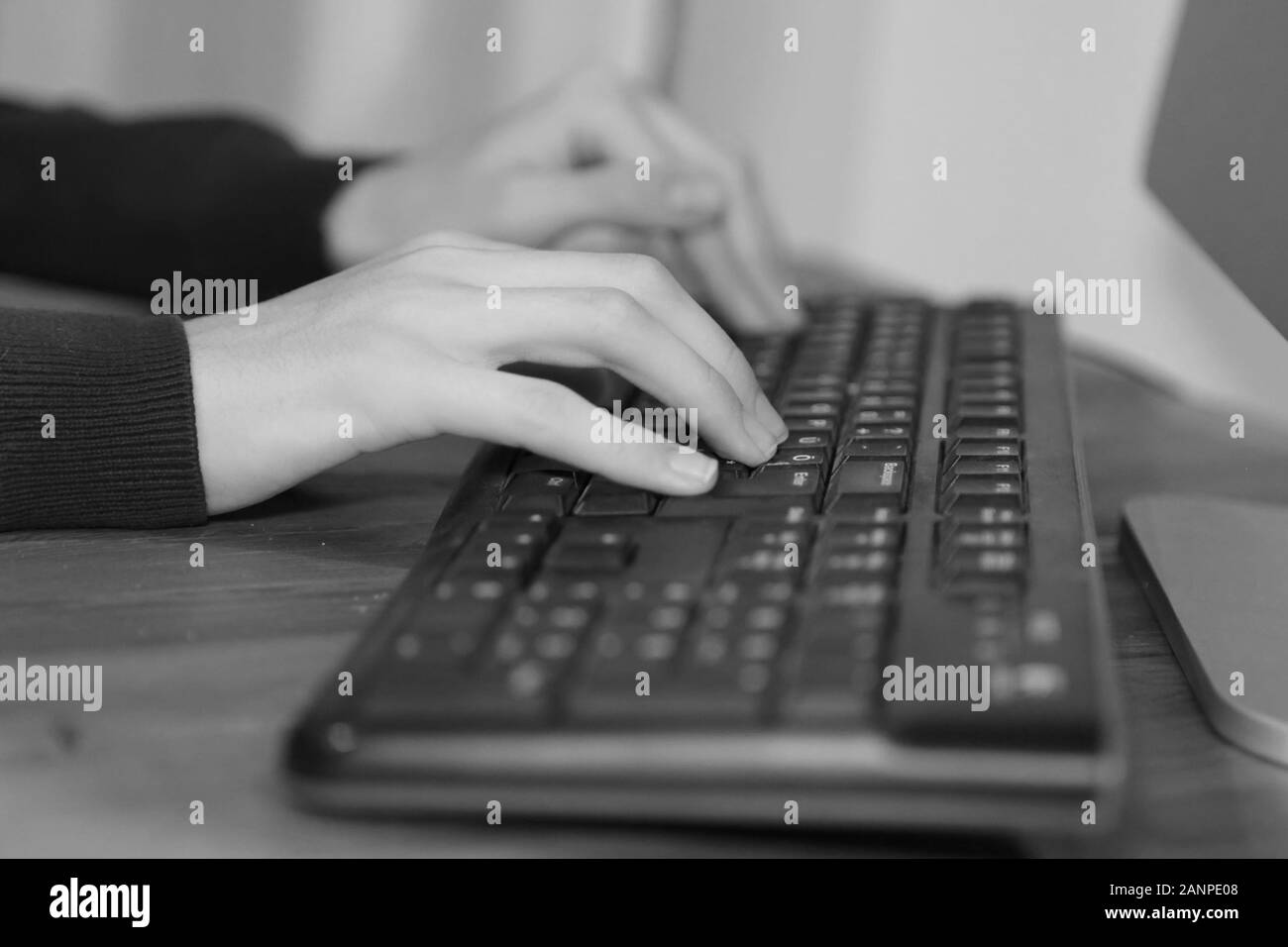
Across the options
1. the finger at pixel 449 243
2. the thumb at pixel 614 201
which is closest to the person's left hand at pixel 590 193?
the thumb at pixel 614 201

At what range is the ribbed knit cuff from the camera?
0.58 meters

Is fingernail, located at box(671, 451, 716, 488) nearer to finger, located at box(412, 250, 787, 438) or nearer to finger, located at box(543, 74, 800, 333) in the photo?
finger, located at box(412, 250, 787, 438)

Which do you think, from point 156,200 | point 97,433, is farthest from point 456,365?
point 156,200

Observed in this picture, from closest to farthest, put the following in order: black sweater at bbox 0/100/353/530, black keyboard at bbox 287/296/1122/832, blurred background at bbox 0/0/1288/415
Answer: black keyboard at bbox 287/296/1122/832 < black sweater at bbox 0/100/353/530 < blurred background at bbox 0/0/1288/415

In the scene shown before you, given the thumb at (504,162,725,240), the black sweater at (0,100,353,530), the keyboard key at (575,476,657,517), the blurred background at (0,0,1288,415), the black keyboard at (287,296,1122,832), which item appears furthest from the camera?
the blurred background at (0,0,1288,415)

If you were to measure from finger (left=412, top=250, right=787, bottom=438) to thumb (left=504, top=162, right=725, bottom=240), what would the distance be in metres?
0.29

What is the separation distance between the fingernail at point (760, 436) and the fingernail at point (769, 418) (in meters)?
0.01

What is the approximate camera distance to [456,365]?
1.81ft

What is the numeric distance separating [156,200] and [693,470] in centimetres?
76

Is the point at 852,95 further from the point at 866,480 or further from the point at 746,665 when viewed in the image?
the point at 746,665

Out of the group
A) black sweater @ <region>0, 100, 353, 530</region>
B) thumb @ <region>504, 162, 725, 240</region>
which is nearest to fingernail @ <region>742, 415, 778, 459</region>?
black sweater @ <region>0, 100, 353, 530</region>

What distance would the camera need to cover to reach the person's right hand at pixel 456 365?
54cm
